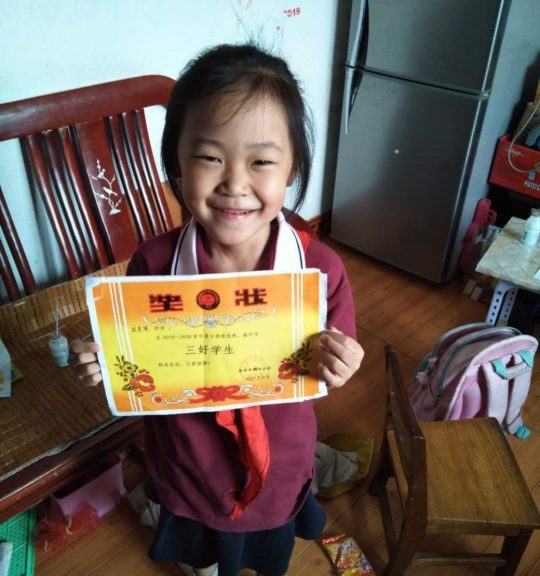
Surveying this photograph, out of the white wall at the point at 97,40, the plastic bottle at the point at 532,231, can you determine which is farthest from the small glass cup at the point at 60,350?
the plastic bottle at the point at 532,231

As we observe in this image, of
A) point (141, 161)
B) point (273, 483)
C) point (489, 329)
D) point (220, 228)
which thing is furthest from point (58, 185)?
point (489, 329)

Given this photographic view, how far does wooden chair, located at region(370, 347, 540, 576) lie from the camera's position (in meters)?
1.08

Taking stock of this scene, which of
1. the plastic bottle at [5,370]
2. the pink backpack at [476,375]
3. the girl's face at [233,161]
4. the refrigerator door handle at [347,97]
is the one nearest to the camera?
the girl's face at [233,161]

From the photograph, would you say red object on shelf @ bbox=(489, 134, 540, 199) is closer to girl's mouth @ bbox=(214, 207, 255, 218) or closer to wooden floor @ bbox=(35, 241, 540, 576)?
wooden floor @ bbox=(35, 241, 540, 576)

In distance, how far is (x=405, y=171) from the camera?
7.55 feet

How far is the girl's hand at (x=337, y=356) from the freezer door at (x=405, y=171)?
1572mm

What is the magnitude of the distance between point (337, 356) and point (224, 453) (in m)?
0.31

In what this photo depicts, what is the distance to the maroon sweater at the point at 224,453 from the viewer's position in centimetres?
90

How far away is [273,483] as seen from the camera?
979 millimetres

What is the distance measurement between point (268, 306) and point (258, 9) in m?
1.55

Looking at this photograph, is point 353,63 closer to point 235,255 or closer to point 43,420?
point 235,255

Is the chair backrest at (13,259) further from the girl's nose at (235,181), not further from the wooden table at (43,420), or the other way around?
the girl's nose at (235,181)

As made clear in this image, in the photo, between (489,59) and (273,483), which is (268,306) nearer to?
(273,483)

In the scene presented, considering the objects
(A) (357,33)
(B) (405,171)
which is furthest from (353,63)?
(B) (405,171)
